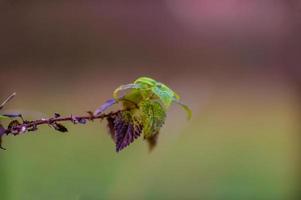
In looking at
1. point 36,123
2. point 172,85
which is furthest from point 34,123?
point 172,85

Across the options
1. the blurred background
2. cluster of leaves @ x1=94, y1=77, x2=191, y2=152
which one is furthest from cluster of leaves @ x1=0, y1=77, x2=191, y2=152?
the blurred background

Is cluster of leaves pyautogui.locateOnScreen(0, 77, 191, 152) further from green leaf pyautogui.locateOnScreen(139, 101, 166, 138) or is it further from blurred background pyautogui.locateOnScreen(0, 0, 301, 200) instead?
blurred background pyautogui.locateOnScreen(0, 0, 301, 200)

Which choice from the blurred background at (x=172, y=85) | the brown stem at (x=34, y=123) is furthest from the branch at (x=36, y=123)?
the blurred background at (x=172, y=85)

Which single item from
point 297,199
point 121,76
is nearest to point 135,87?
point 121,76

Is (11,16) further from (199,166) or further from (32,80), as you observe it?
(199,166)

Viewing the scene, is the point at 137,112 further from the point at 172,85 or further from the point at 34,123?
the point at 172,85

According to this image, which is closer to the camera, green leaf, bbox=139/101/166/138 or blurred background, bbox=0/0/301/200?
green leaf, bbox=139/101/166/138

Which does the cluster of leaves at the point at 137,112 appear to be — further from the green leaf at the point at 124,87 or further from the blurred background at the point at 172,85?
the blurred background at the point at 172,85
